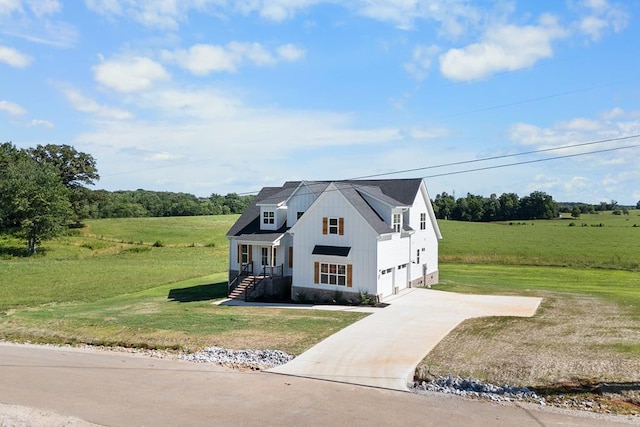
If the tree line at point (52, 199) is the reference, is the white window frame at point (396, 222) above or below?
below

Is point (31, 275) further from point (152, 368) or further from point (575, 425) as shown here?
point (575, 425)

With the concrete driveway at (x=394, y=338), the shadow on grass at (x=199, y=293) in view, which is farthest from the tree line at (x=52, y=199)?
the concrete driveway at (x=394, y=338)

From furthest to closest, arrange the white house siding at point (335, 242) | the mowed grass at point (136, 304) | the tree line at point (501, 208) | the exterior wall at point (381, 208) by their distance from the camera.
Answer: the tree line at point (501, 208), the exterior wall at point (381, 208), the white house siding at point (335, 242), the mowed grass at point (136, 304)

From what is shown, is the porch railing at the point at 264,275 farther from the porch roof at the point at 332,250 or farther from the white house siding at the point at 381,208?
the white house siding at the point at 381,208

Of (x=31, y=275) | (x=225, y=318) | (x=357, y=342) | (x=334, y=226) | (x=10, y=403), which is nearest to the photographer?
(x=10, y=403)

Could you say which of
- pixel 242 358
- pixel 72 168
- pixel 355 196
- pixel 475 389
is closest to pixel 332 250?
pixel 355 196

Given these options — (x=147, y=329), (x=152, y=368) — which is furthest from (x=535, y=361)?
(x=147, y=329)

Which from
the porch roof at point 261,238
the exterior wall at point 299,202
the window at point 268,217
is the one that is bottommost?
the porch roof at point 261,238

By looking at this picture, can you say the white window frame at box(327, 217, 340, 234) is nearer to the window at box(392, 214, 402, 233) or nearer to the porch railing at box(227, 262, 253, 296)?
the window at box(392, 214, 402, 233)

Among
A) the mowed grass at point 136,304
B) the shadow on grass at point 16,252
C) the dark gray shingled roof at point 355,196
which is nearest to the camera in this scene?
the mowed grass at point 136,304
